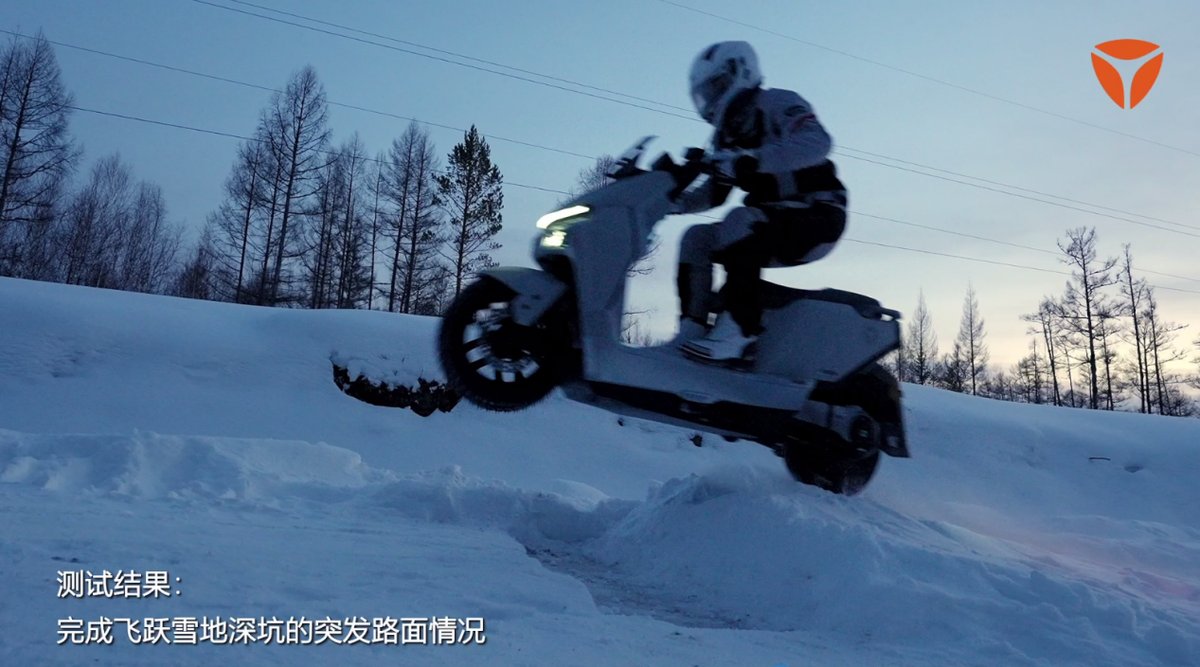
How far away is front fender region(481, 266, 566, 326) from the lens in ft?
11.9

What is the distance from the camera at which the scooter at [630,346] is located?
3.69 metres

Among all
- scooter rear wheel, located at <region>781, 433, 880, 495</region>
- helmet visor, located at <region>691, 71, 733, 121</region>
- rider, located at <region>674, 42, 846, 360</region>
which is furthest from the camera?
scooter rear wheel, located at <region>781, 433, 880, 495</region>

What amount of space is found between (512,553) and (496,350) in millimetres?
964

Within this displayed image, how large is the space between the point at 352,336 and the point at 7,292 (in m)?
4.30

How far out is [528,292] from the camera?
362 centimetres

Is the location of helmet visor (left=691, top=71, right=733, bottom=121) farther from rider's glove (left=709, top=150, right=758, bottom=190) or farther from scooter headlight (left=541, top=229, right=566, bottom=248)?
scooter headlight (left=541, top=229, right=566, bottom=248)

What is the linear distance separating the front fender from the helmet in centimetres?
139

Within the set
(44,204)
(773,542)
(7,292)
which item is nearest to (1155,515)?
(773,542)

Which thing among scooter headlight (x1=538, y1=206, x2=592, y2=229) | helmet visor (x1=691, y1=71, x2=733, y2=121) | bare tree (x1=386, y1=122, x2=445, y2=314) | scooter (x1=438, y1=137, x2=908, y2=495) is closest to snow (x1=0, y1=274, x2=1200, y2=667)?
scooter (x1=438, y1=137, x2=908, y2=495)

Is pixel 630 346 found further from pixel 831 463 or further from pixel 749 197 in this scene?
pixel 831 463

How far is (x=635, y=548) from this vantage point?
157 inches

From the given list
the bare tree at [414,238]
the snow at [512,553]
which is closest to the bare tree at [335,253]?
the bare tree at [414,238]

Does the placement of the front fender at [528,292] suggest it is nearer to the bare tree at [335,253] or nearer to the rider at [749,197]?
the rider at [749,197]

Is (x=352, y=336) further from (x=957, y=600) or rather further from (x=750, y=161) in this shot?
(x=957, y=600)
